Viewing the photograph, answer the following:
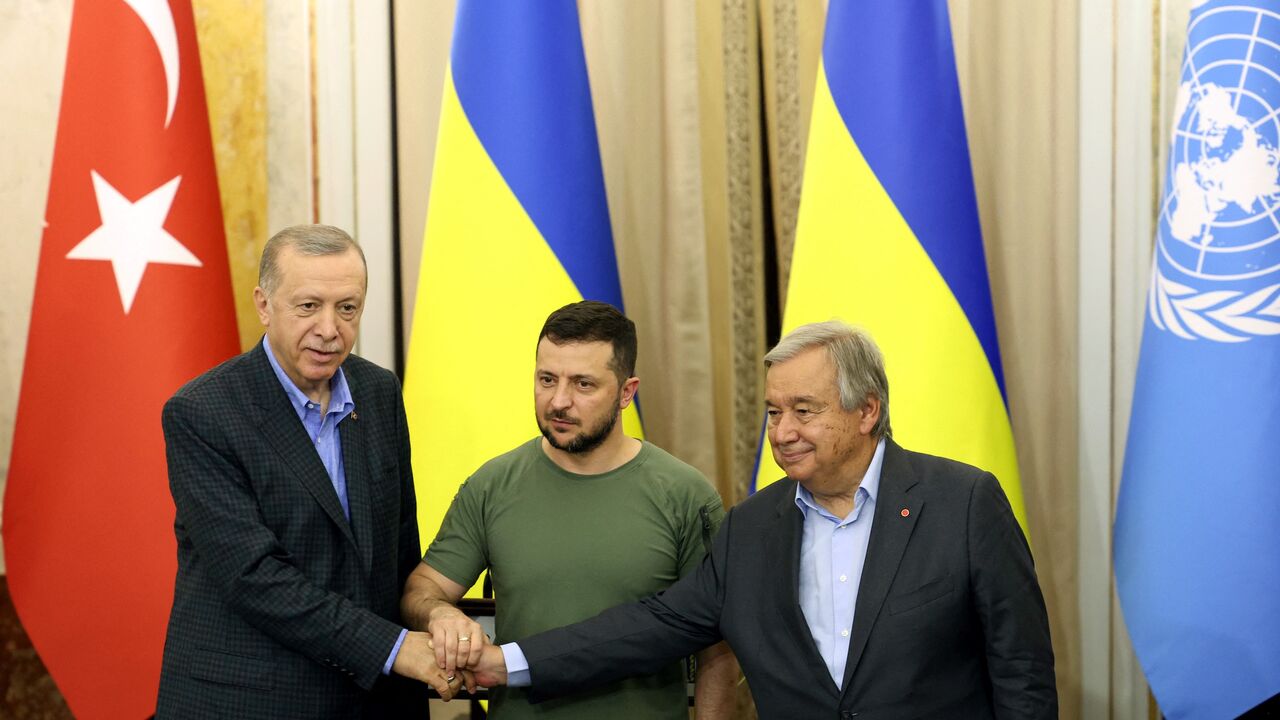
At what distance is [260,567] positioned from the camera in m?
2.03

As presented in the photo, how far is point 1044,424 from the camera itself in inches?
133

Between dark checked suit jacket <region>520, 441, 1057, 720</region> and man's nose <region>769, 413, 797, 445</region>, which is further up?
man's nose <region>769, 413, 797, 445</region>

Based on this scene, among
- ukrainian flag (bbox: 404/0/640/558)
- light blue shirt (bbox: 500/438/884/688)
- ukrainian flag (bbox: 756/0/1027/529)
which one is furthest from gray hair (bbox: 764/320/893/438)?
ukrainian flag (bbox: 404/0/640/558)

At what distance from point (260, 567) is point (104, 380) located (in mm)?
1056

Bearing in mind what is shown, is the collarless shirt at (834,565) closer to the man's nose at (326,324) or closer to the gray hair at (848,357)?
the gray hair at (848,357)

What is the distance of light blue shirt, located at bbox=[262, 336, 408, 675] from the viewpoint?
2.16 metres

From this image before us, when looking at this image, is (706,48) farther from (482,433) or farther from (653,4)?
(482,433)

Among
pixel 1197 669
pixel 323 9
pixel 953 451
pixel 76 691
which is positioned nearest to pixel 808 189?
pixel 953 451

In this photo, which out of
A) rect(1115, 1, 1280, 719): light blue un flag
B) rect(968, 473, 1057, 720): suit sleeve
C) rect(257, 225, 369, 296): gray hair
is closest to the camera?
rect(968, 473, 1057, 720): suit sleeve

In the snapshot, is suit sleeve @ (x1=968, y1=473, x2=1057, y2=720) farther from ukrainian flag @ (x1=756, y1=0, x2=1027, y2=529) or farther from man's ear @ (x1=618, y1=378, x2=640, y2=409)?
ukrainian flag @ (x1=756, y1=0, x2=1027, y2=529)

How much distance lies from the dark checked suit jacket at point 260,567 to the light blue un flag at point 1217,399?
66.7 inches

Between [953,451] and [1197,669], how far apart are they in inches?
27.0

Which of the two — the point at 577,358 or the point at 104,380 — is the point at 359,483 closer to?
the point at 577,358

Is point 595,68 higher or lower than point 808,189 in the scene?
higher
